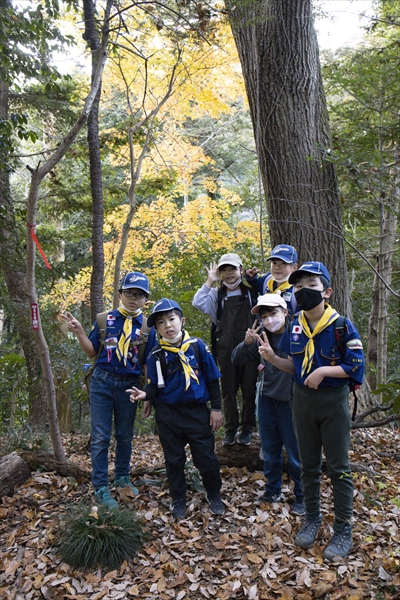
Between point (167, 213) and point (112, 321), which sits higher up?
point (167, 213)

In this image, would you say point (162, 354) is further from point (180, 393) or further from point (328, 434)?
point (328, 434)

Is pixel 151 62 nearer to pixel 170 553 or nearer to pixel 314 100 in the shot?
pixel 314 100

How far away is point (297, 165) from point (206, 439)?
3.40 meters

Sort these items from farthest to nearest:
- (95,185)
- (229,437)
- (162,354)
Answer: (95,185) < (229,437) < (162,354)

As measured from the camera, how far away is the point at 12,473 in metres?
4.63

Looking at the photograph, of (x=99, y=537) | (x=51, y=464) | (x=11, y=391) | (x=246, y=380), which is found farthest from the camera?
(x=11, y=391)

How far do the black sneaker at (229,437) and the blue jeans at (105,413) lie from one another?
1.02 meters

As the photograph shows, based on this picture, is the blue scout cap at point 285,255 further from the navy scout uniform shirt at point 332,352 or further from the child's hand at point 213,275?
the navy scout uniform shirt at point 332,352

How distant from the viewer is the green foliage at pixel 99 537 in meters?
3.47

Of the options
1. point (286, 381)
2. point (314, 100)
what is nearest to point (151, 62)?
point (314, 100)

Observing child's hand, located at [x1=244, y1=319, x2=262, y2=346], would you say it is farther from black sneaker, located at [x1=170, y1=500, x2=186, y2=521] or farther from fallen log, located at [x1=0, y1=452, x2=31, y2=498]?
fallen log, located at [x1=0, y1=452, x2=31, y2=498]

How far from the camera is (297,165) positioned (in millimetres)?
5676

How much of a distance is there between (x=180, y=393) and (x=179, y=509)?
1013mm

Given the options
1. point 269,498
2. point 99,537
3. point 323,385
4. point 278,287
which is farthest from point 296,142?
point 99,537
